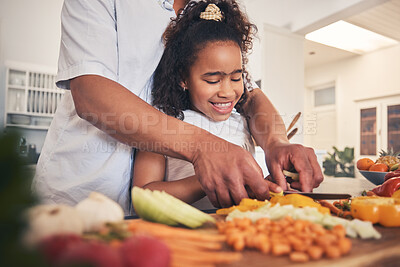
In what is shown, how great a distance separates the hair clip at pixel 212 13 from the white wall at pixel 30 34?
415 centimetres

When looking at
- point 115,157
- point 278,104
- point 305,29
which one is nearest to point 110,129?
point 115,157

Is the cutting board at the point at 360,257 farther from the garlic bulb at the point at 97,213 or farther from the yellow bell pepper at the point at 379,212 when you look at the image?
the garlic bulb at the point at 97,213

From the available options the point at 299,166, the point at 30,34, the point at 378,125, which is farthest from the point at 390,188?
the point at 378,125

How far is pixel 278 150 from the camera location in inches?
45.0

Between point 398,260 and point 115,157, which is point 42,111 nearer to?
point 115,157

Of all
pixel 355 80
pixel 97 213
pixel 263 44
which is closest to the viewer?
pixel 97 213

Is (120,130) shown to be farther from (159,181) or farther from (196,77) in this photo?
(196,77)

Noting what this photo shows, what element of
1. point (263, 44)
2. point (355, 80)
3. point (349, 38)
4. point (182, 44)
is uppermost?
point (349, 38)

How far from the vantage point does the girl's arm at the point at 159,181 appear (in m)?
1.05

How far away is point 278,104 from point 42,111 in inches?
144

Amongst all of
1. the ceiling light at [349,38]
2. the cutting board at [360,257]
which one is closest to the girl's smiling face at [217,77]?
the cutting board at [360,257]

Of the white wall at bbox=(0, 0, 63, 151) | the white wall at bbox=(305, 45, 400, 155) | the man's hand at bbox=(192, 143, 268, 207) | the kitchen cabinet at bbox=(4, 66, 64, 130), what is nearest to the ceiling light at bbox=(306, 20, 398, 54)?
the white wall at bbox=(305, 45, 400, 155)

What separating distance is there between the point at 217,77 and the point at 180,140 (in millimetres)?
410

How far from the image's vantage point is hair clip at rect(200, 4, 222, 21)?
1.23m
